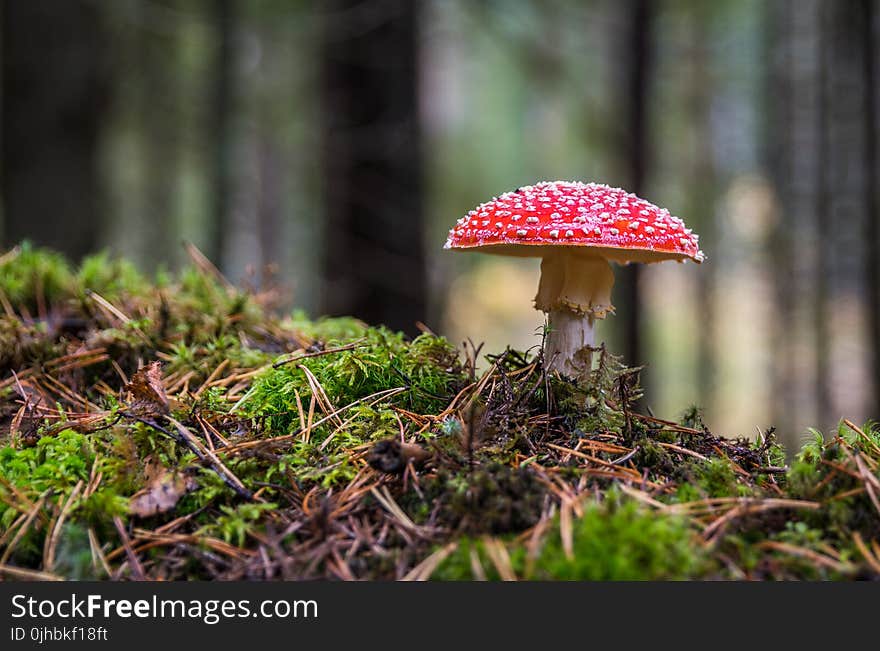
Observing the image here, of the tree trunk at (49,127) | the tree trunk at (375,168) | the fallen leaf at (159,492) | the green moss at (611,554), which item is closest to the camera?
the green moss at (611,554)

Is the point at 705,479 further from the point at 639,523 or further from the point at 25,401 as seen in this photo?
the point at 25,401

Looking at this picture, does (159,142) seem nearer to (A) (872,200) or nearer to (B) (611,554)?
(A) (872,200)

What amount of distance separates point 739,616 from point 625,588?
24 centimetres

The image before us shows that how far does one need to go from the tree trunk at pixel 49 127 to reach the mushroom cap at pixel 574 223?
504cm

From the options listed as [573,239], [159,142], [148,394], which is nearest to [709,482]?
[573,239]

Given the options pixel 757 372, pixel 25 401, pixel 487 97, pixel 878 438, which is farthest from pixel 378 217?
pixel 487 97

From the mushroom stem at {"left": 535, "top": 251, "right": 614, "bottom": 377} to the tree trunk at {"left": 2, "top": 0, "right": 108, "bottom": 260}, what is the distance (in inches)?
200

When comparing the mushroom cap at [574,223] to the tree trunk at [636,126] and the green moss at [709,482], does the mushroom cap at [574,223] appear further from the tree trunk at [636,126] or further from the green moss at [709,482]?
the tree trunk at [636,126]

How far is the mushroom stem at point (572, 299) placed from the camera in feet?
7.55

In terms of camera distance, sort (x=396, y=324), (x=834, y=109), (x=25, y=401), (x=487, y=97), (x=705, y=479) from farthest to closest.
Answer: (x=487, y=97), (x=834, y=109), (x=396, y=324), (x=25, y=401), (x=705, y=479)

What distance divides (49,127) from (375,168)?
305 cm

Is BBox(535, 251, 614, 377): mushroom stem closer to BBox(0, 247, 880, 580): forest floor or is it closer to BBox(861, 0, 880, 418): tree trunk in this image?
BBox(0, 247, 880, 580): forest floor

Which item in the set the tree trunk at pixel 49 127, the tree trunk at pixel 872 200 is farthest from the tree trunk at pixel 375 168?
the tree trunk at pixel 872 200

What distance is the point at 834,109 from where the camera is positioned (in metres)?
7.59
